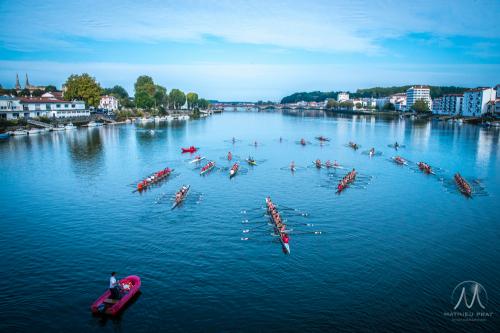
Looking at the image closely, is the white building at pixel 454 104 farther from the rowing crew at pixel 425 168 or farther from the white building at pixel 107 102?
the white building at pixel 107 102

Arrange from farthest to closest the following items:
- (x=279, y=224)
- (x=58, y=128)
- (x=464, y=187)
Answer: (x=58, y=128)
(x=464, y=187)
(x=279, y=224)

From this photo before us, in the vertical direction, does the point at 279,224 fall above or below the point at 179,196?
below

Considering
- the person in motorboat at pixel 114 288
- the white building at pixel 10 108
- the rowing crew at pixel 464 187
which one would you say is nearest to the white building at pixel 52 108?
the white building at pixel 10 108

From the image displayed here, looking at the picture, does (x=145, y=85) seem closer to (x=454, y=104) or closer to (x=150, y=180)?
(x=150, y=180)

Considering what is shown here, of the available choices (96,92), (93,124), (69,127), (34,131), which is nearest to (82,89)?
(96,92)

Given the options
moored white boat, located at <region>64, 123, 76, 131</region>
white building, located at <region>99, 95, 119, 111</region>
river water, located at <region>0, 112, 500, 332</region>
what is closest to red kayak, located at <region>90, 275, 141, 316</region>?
river water, located at <region>0, 112, 500, 332</region>

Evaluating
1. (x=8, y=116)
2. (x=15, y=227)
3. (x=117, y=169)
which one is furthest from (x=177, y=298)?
(x=8, y=116)
